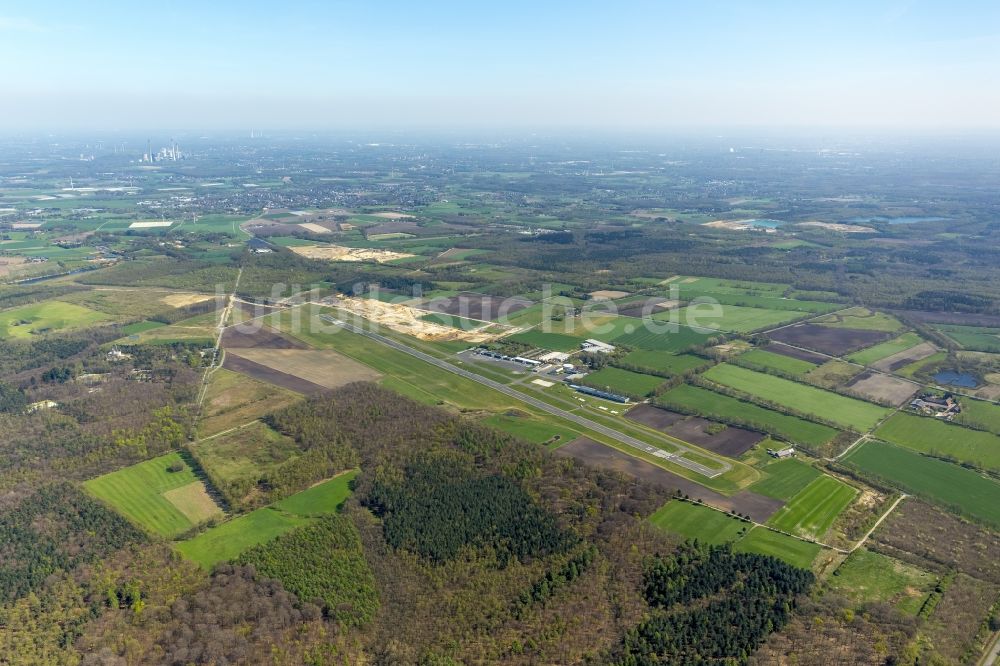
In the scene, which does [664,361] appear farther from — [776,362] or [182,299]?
[182,299]

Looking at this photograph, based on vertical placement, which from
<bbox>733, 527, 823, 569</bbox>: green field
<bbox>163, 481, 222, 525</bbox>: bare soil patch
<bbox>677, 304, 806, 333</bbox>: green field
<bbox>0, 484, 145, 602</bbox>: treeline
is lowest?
<bbox>163, 481, 222, 525</bbox>: bare soil patch

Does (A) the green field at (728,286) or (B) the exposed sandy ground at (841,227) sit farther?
(B) the exposed sandy ground at (841,227)

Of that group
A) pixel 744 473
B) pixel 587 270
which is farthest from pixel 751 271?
pixel 744 473

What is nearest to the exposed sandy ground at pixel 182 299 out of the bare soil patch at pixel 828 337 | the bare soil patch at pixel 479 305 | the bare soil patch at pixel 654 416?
the bare soil patch at pixel 479 305

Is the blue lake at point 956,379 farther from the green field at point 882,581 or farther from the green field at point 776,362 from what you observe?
the green field at point 882,581

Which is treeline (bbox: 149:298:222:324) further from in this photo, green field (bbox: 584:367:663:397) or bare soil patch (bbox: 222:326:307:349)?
green field (bbox: 584:367:663:397)

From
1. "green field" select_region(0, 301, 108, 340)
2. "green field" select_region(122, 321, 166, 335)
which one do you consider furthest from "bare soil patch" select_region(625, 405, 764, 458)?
"green field" select_region(0, 301, 108, 340)

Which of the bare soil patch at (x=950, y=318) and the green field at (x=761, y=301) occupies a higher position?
the bare soil patch at (x=950, y=318)
